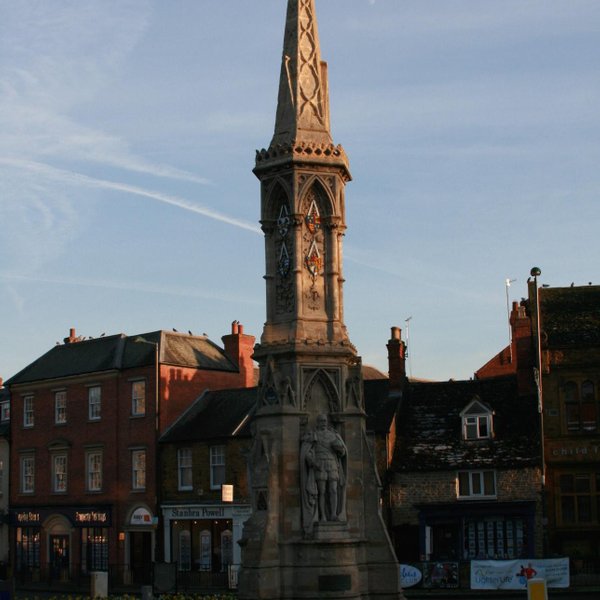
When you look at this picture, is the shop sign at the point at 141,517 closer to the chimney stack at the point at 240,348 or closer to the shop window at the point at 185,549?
the shop window at the point at 185,549

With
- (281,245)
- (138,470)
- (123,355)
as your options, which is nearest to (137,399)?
(123,355)

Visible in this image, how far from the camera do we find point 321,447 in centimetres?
1820

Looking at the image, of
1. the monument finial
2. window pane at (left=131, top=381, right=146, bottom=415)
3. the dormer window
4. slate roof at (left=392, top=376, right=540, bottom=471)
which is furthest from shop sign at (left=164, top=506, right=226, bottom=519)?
the monument finial

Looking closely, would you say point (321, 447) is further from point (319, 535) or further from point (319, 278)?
point (319, 278)

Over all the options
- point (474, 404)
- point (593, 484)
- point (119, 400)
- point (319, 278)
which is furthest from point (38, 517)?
point (319, 278)

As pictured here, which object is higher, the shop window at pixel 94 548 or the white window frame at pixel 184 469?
the white window frame at pixel 184 469

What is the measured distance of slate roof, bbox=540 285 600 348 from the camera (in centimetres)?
3888

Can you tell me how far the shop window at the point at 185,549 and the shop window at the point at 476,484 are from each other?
1194cm

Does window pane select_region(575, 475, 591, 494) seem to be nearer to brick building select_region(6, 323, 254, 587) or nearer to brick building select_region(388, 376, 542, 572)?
brick building select_region(388, 376, 542, 572)

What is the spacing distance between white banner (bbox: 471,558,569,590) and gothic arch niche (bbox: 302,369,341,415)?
1444cm

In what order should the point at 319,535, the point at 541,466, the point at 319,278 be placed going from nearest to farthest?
the point at 319,535 → the point at 319,278 → the point at 541,466

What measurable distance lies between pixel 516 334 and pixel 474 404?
3.37 metres

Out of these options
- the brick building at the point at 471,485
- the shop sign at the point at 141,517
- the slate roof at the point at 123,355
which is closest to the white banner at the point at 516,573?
the brick building at the point at 471,485

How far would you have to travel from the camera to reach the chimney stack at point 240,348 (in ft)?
167
